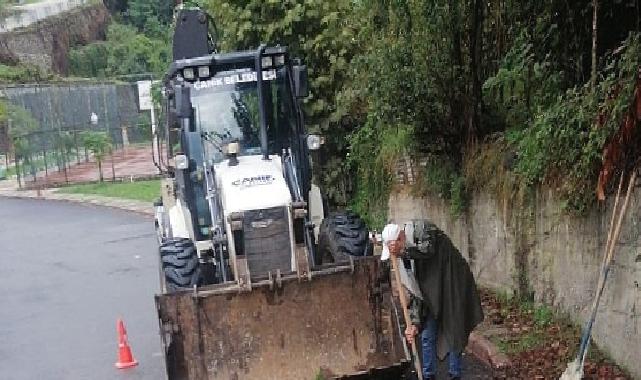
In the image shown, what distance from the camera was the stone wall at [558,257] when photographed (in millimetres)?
6590

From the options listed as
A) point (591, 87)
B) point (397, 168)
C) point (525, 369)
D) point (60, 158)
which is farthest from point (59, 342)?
point (60, 158)

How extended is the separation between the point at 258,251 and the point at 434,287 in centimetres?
167

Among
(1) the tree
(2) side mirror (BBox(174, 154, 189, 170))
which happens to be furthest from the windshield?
(1) the tree

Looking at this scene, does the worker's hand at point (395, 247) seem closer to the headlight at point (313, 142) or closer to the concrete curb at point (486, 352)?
the concrete curb at point (486, 352)

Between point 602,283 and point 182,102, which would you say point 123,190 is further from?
point 602,283

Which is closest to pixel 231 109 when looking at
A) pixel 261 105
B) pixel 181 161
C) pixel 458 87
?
pixel 261 105

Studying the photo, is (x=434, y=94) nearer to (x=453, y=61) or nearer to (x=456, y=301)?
(x=453, y=61)

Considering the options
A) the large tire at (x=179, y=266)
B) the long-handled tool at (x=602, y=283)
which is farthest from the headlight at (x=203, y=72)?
the long-handled tool at (x=602, y=283)

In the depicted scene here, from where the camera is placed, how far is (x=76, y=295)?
13.1m

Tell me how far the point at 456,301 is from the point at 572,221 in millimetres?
1398

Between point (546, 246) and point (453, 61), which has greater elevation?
point (453, 61)

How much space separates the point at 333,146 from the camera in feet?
47.9

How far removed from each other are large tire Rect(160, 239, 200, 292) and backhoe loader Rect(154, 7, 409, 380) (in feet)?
0.04

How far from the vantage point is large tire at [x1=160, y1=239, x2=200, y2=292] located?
25.1 ft
